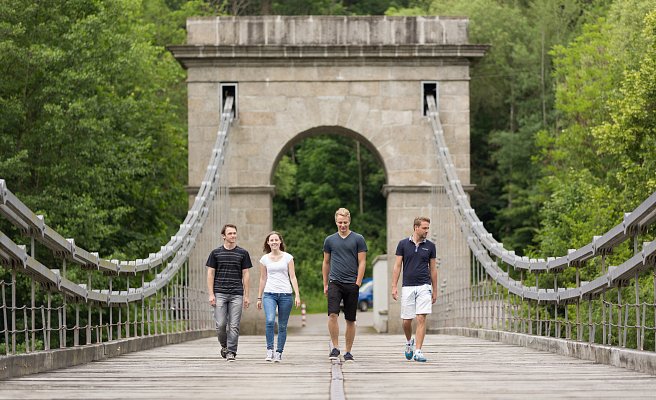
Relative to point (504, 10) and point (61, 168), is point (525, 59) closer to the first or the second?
point (504, 10)

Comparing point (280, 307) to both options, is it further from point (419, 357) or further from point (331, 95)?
point (331, 95)

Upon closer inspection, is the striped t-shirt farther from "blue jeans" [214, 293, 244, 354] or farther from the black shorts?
the black shorts

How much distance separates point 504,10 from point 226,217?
22779 mm

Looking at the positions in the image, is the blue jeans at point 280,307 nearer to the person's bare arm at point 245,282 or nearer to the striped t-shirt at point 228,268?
the person's bare arm at point 245,282

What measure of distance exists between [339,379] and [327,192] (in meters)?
40.2

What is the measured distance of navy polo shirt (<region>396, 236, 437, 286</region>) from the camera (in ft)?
34.1

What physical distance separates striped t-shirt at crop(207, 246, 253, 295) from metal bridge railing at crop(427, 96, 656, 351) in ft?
8.17

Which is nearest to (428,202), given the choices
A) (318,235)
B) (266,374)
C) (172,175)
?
(172,175)

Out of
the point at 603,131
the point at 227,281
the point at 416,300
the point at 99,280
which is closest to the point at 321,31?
the point at 99,280

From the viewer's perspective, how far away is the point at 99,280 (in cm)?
2239

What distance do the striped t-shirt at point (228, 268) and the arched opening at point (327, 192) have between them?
34.7 meters

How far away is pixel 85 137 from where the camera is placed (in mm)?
23672

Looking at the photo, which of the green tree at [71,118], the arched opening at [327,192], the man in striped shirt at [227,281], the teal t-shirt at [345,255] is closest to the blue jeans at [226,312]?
the man in striped shirt at [227,281]

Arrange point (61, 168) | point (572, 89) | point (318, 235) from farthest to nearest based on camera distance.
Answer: point (318, 235) → point (572, 89) → point (61, 168)
